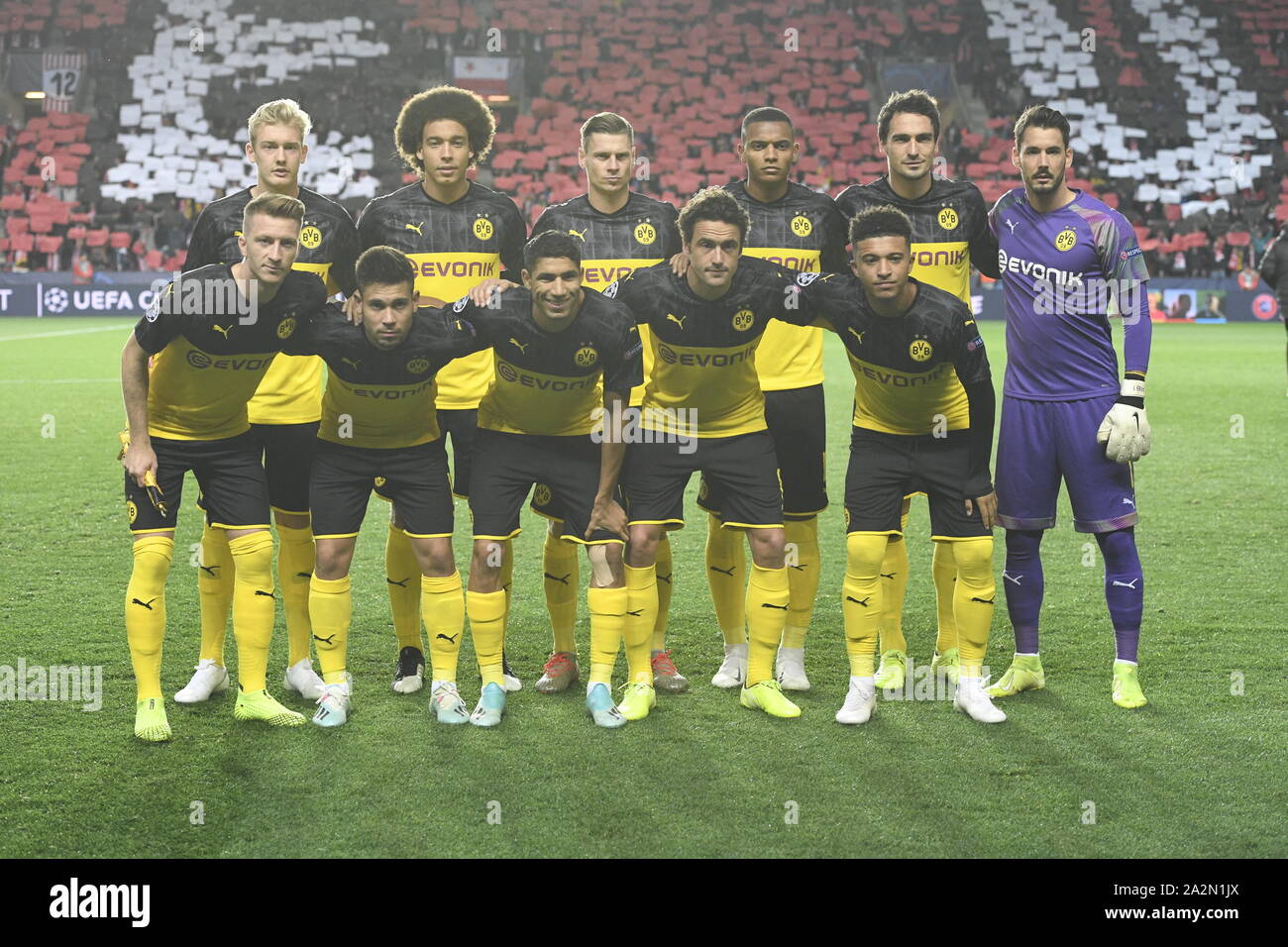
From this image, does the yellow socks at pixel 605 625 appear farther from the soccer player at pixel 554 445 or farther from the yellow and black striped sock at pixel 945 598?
the yellow and black striped sock at pixel 945 598

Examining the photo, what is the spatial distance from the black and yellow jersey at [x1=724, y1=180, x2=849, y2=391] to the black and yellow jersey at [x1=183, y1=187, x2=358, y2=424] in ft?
5.24

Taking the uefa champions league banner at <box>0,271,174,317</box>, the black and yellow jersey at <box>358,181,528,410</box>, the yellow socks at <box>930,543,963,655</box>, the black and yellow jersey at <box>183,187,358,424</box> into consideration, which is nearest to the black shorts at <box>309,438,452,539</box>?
the black and yellow jersey at <box>183,187,358,424</box>

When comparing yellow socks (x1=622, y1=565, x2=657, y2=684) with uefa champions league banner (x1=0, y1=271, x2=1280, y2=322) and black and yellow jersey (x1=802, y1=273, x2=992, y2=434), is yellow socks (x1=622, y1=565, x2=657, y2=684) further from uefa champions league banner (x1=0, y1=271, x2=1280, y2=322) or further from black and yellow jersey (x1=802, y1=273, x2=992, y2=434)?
uefa champions league banner (x1=0, y1=271, x2=1280, y2=322)

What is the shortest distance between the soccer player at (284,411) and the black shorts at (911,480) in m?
2.18

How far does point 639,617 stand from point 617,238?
1571mm

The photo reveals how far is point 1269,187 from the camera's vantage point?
30.4 metres

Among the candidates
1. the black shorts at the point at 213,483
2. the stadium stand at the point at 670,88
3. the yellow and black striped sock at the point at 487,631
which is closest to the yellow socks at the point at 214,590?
the black shorts at the point at 213,483

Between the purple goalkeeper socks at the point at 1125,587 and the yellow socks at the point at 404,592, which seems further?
the yellow socks at the point at 404,592

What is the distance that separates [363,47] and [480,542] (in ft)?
101

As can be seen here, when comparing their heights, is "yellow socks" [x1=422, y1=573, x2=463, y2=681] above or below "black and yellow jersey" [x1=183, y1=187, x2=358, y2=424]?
below

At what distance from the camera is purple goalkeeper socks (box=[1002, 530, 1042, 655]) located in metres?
5.49

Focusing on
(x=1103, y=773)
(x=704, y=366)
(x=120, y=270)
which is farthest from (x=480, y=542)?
(x=120, y=270)

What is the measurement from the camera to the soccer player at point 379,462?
198 inches
